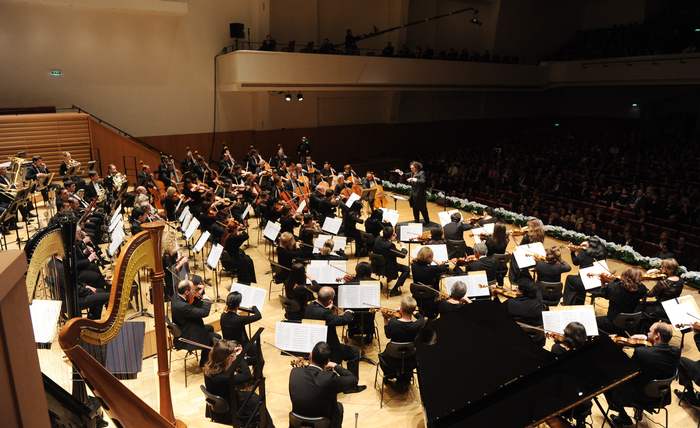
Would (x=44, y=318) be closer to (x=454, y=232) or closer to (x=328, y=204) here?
(x=454, y=232)

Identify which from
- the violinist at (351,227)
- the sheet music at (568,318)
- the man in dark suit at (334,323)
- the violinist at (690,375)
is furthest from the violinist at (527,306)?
the violinist at (351,227)

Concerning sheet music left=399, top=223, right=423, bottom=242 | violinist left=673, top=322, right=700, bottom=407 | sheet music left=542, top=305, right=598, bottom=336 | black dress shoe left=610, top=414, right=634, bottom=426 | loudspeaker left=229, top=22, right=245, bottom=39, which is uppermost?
loudspeaker left=229, top=22, right=245, bottom=39

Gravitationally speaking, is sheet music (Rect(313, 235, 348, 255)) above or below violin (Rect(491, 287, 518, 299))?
above

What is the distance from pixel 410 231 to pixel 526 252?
209 cm

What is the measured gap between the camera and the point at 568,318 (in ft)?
18.3

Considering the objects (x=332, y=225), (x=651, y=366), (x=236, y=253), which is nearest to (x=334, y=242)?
(x=332, y=225)

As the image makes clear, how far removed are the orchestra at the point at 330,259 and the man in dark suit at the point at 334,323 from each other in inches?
0.5

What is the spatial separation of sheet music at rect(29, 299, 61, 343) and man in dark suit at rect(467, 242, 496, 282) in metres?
5.81

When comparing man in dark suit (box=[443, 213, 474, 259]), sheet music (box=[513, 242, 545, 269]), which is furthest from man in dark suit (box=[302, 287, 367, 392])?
man in dark suit (box=[443, 213, 474, 259])

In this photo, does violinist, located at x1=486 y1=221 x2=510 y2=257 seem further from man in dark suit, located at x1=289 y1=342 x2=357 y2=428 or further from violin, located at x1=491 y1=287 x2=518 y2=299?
man in dark suit, located at x1=289 y1=342 x2=357 y2=428

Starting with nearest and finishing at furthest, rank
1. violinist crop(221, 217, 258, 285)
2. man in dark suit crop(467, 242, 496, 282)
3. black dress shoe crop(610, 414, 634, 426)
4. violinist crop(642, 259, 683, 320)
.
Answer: black dress shoe crop(610, 414, 634, 426) < violinist crop(642, 259, 683, 320) < man in dark suit crop(467, 242, 496, 282) < violinist crop(221, 217, 258, 285)

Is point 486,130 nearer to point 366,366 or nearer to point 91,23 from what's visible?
point 91,23

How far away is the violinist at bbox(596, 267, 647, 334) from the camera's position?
6492 millimetres

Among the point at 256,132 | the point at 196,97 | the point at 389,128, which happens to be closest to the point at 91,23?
the point at 196,97
